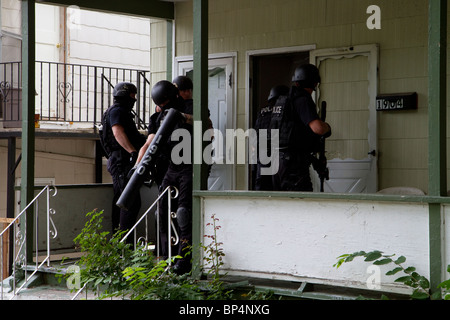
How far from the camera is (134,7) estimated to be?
9023mm

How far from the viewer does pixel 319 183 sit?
26.5 feet

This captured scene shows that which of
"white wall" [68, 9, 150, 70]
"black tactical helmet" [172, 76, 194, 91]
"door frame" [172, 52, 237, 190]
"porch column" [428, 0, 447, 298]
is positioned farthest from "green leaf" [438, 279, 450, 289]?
"white wall" [68, 9, 150, 70]

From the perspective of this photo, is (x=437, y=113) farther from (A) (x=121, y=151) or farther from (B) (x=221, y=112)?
(B) (x=221, y=112)

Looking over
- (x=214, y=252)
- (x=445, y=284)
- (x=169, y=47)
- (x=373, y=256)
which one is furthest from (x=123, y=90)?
(x=445, y=284)

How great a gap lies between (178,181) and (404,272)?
2303 mm

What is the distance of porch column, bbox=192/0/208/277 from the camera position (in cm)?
605

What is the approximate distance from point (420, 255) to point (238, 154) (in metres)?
4.02

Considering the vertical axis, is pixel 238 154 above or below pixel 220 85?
below

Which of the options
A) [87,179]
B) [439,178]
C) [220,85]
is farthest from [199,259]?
[87,179]

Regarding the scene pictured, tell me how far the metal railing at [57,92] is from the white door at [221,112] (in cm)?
279

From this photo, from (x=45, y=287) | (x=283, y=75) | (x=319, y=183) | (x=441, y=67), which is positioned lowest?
(x=45, y=287)

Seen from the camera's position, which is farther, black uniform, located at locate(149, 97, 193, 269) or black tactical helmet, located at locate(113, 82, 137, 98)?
black tactical helmet, located at locate(113, 82, 137, 98)

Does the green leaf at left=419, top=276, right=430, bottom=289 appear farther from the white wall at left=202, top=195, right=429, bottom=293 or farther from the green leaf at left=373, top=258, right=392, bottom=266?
the green leaf at left=373, top=258, right=392, bottom=266

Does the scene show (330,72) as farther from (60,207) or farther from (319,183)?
(60,207)
